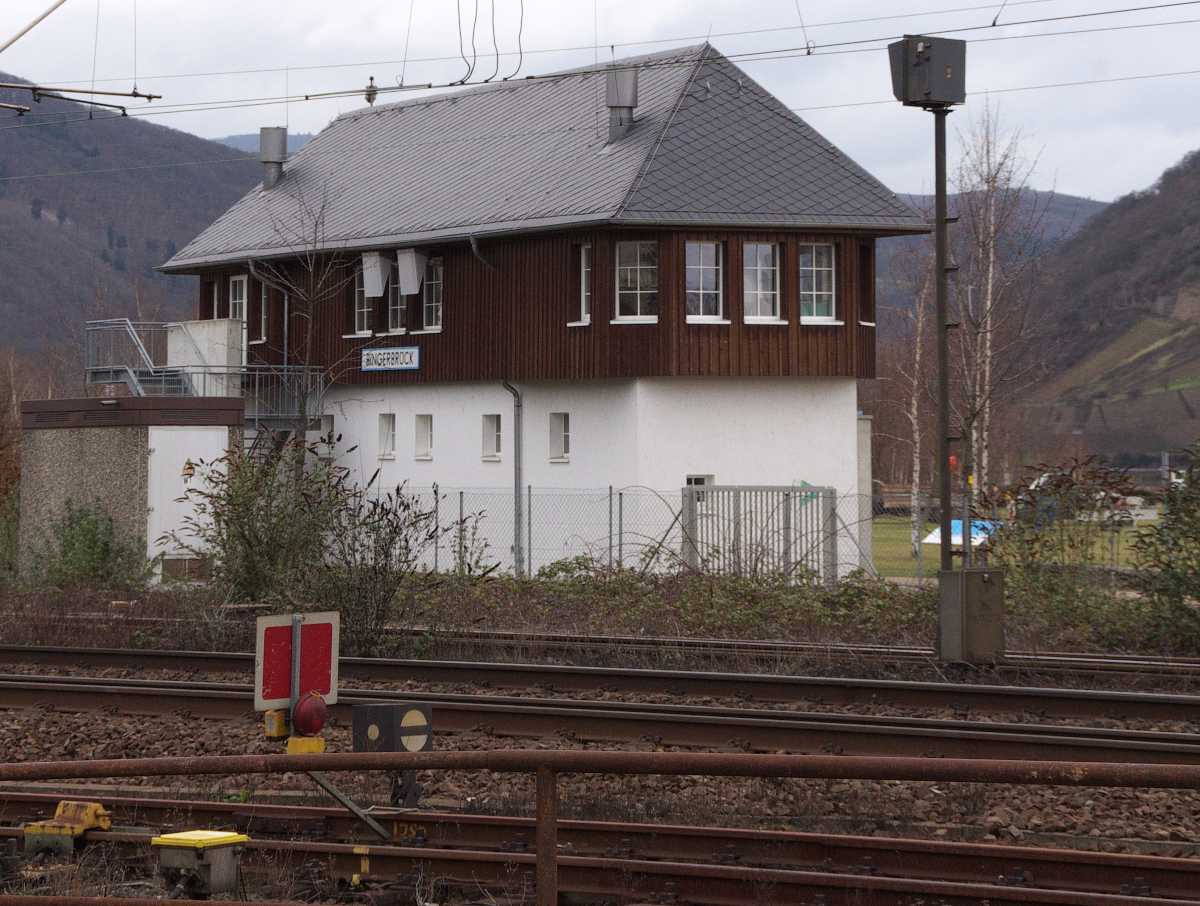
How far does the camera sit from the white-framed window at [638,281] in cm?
3225

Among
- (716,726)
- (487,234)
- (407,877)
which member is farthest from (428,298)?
(407,877)

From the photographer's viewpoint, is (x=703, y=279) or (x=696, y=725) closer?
(x=696, y=725)

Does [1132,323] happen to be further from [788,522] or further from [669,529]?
[669,529]

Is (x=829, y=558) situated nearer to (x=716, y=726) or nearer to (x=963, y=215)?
(x=716, y=726)

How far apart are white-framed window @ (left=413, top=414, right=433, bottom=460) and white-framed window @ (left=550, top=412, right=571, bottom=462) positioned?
4.17 m

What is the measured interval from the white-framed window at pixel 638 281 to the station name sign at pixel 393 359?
20.5ft

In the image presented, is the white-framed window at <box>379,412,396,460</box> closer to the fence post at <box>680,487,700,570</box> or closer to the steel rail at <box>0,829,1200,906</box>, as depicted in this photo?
the fence post at <box>680,487,700,570</box>

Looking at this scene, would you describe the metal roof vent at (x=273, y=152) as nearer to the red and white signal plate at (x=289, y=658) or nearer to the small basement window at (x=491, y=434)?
the small basement window at (x=491, y=434)

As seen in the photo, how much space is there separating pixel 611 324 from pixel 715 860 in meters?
24.0

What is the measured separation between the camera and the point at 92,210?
180500 millimetres

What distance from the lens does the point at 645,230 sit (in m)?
32.2

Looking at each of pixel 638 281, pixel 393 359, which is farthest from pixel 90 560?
pixel 393 359

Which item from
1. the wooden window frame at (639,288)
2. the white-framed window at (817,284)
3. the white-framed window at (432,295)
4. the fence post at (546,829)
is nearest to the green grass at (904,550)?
the white-framed window at (817,284)

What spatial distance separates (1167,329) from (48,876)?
442 feet
